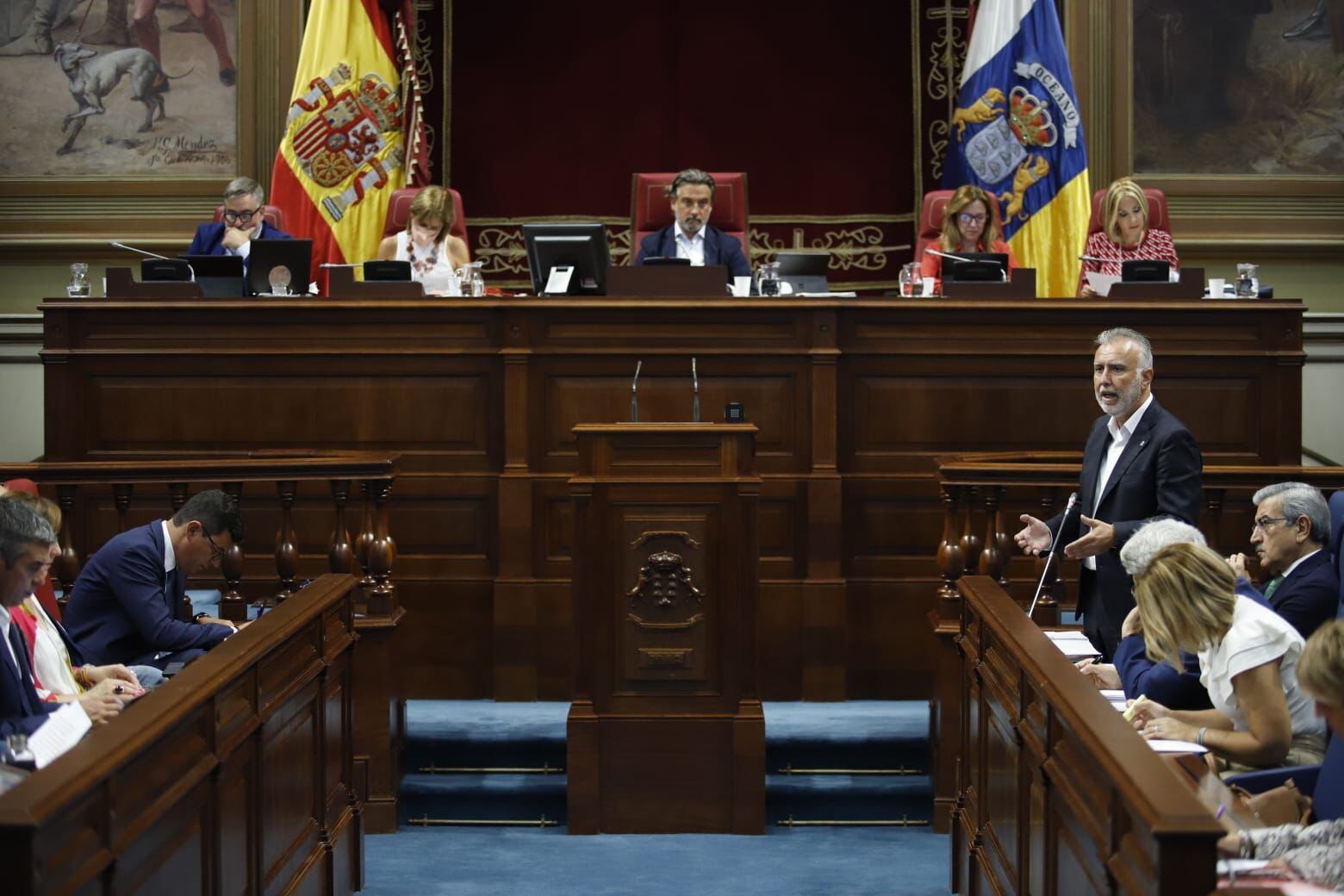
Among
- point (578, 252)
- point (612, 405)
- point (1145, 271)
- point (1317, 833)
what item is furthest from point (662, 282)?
point (1317, 833)

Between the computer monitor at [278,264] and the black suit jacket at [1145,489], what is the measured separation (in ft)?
11.2

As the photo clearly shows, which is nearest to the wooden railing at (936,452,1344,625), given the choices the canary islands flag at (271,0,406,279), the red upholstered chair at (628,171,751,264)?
the red upholstered chair at (628,171,751,264)

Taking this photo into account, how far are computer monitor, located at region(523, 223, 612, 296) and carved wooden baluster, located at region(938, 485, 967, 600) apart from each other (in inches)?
73.7

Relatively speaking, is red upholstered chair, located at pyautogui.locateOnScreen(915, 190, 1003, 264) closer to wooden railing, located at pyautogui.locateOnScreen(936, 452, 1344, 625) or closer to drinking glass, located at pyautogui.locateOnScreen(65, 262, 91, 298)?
wooden railing, located at pyautogui.locateOnScreen(936, 452, 1344, 625)

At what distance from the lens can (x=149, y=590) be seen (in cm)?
461

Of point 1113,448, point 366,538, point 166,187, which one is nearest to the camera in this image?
point 1113,448

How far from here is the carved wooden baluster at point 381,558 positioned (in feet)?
18.0

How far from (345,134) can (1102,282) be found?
4.18 metres

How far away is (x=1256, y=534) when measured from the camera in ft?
14.1

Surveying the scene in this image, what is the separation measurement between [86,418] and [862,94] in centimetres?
503

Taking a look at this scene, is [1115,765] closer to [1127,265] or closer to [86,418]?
[1127,265]

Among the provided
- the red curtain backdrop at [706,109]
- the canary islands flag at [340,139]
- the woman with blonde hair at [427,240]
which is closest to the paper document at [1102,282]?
the woman with blonde hair at [427,240]

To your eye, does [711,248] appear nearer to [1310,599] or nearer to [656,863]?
[656,863]

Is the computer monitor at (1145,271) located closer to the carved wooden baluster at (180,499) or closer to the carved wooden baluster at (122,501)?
the carved wooden baluster at (180,499)
